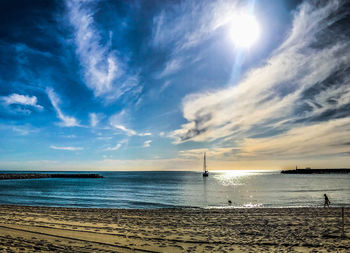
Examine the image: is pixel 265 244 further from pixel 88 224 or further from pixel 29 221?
pixel 29 221

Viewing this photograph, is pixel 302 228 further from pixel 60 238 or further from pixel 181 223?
pixel 60 238

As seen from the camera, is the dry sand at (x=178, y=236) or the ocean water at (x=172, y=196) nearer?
the dry sand at (x=178, y=236)

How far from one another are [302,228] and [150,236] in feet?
30.0

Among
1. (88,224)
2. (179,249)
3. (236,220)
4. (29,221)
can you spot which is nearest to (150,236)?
(179,249)

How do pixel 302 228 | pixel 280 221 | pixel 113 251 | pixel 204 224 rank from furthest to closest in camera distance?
pixel 280 221
pixel 204 224
pixel 302 228
pixel 113 251

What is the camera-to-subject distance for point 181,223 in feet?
49.4

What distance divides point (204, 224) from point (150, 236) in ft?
14.8

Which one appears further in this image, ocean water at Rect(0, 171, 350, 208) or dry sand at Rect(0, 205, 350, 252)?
ocean water at Rect(0, 171, 350, 208)

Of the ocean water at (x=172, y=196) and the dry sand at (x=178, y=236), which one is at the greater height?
the dry sand at (x=178, y=236)

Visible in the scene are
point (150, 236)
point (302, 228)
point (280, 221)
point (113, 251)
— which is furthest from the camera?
point (280, 221)

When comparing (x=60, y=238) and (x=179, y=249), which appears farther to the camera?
(x=60, y=238)

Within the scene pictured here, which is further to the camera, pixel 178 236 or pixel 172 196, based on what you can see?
pixel 172 196

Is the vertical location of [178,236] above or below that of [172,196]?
above

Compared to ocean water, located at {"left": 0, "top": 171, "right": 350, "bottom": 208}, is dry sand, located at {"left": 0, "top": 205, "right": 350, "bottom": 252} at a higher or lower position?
higher
